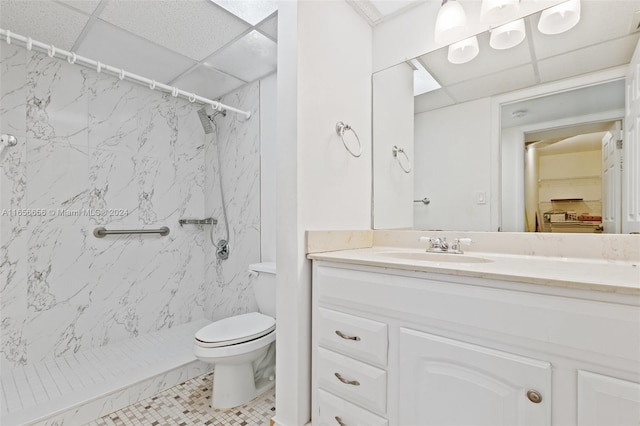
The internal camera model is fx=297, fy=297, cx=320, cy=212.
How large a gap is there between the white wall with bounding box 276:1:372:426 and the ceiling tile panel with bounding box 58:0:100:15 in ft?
3.55

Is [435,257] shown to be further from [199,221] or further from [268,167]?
[199,221]

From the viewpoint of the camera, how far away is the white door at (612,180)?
3.79 feet

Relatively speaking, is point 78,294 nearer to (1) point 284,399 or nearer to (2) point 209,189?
(2) point 209,189

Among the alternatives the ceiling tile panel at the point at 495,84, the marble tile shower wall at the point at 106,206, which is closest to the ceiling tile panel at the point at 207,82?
the marble tile shower wall at the point at 106,206

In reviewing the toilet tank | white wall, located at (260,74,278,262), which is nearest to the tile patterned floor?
the toilet tank

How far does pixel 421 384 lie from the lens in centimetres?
100

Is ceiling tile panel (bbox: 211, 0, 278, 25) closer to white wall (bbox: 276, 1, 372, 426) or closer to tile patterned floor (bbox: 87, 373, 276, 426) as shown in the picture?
white wall (bbox: 276, 1, 372, 426)

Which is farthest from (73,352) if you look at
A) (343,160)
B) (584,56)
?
(584,56)

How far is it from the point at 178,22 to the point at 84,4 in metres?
0.46

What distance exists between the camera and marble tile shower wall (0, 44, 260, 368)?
197 cm

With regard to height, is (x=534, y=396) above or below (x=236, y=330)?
above

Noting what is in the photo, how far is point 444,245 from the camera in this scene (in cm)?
145

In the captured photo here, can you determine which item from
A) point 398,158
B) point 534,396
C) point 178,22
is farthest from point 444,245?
point 178,22

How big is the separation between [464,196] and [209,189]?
2.29 metres
